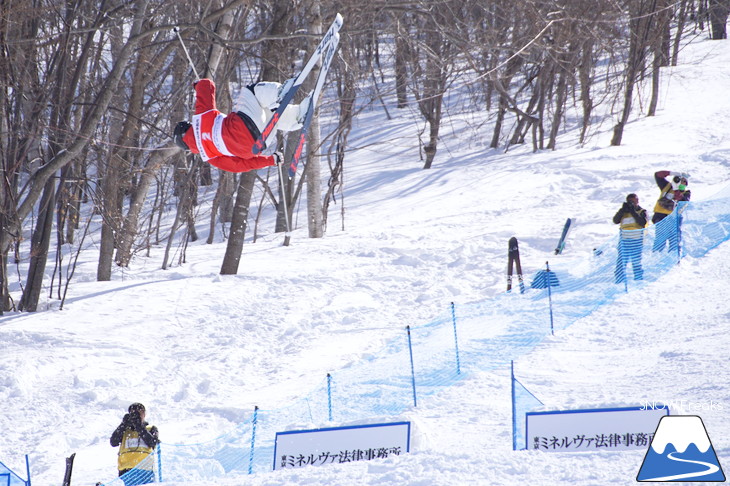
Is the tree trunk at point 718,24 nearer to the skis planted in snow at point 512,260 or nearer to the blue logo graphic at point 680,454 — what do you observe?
the skis planted in snow at point 512,260

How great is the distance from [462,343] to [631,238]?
368 centimetres

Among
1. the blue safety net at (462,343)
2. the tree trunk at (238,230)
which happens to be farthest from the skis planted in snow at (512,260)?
the tree trunk at (238,230)

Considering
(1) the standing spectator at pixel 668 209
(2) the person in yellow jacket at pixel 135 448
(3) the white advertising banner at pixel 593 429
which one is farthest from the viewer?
(1) the standing spectator at pixel 668 209

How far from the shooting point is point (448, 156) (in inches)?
1092

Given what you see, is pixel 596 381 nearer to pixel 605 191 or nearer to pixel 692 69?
pixel 605 191

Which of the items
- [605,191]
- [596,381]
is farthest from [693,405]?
[605,191]

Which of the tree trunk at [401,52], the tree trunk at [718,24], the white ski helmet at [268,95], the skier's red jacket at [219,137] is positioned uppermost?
the tree trunk at [718,24]

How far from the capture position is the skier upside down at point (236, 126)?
6.34 metres

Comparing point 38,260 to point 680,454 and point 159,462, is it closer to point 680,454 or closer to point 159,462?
point 159,462

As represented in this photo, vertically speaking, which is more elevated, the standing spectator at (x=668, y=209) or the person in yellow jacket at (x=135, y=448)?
the standing spectator at (x=668, y=209)

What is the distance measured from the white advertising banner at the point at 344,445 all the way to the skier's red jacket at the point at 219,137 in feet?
8.26

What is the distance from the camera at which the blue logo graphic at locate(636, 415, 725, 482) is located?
17.1ft

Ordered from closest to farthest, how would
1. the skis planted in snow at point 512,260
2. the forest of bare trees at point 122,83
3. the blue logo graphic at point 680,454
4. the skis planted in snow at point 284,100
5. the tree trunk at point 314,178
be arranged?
the blue logo graphic at point 680,454, the skis planted in snow at point 284,100, the forest of bare trees at point 122,83, the skis planted in snow at point 512,260, the tree trunk at point 314,178

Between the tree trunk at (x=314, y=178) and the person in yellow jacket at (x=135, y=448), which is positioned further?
the tree trunk at (x=314, y=178)
